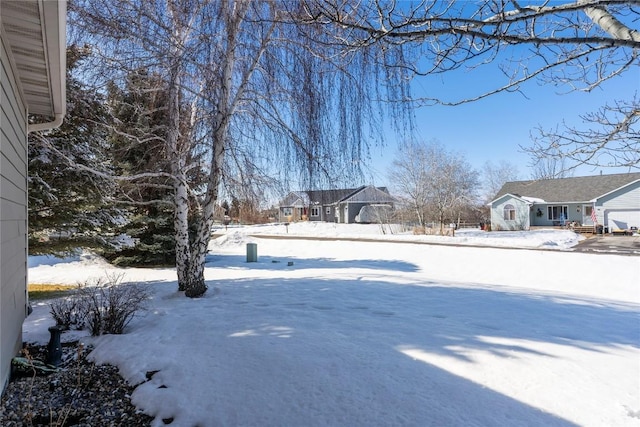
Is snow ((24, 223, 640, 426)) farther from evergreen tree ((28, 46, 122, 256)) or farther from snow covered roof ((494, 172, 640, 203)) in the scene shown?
snow covered roof ((494, 172, 640, 203))

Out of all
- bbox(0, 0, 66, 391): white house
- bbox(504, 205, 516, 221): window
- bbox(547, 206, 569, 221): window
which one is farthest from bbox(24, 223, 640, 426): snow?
bbox(547, 206, 569, 221): window

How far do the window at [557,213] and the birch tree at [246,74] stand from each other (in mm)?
31260

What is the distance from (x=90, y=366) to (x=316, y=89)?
4.12m

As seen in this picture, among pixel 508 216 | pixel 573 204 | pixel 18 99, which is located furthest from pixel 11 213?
pixel 573 204

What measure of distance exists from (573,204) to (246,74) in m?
31.4

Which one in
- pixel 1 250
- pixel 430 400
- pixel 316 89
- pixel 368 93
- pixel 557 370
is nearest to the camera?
pixel 430 400

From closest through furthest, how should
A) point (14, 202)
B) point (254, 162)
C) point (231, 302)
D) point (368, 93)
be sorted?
point (14, 202), point (368, 93), point (254, 162), point (231, 302)

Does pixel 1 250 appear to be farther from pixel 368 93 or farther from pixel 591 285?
pixel 591 285

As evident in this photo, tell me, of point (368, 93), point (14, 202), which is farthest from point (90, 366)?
point (368, 93)

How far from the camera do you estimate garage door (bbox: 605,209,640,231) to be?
2492cm

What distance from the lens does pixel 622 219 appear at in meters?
25.4

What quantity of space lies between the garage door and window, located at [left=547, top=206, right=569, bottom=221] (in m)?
3.52

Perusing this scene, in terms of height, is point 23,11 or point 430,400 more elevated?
point 23,11

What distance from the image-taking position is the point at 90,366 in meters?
3.75
